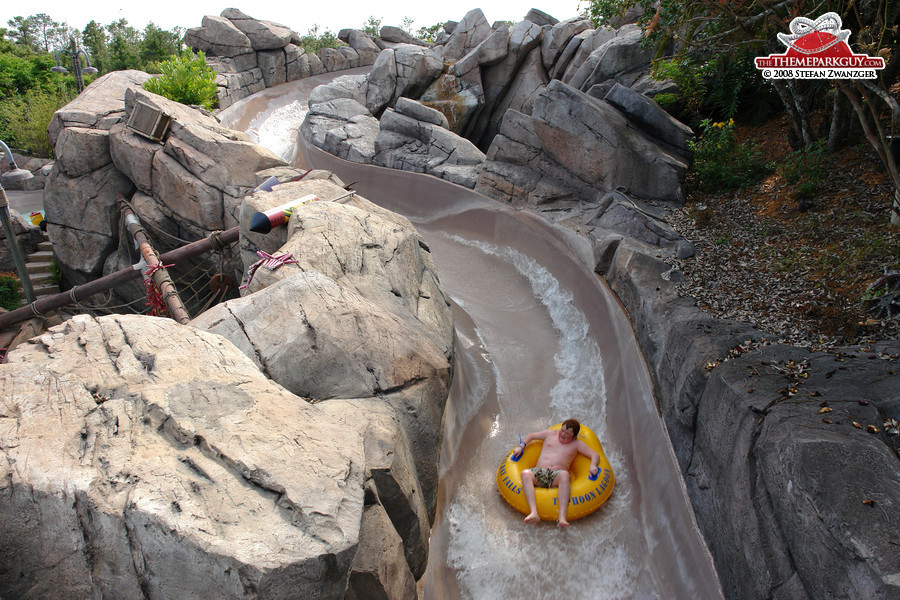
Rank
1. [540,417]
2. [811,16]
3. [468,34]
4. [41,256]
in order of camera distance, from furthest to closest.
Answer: [468,34] → [41,256] → [540,417] → [811,16]

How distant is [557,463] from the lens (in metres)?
5.29

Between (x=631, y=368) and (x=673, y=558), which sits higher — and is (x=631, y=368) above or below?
above

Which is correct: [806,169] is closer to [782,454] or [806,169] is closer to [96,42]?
[782,454]

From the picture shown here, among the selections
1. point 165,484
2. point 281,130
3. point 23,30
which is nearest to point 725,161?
point 165,484

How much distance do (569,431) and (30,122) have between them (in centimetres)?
1875

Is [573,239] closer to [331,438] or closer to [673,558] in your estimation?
[673,558]

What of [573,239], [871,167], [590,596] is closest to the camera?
[590,596]

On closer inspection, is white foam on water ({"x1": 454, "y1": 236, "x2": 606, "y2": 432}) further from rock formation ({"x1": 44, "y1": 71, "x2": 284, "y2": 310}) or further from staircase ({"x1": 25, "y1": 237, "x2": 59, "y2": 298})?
staircase ({"x1": 25, "y1": 237, "x2": 59, "y2": 298})

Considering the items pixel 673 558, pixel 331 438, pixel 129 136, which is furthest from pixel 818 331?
pixel 129 136

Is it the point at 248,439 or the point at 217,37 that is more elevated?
the point at 248,439

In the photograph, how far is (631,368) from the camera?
6199 millimetres

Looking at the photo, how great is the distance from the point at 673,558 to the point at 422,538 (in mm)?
2085

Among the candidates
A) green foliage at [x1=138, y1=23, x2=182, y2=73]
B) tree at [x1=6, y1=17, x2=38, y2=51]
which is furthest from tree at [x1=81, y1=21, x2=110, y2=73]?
tree at [x1=6, y1=17, x2=38, y2=51]

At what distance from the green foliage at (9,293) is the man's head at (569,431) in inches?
451
